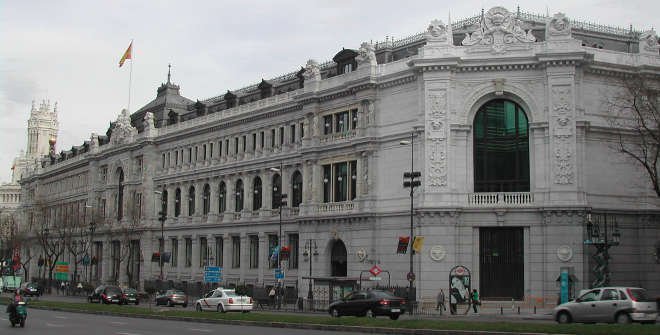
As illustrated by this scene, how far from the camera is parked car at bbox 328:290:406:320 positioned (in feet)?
135

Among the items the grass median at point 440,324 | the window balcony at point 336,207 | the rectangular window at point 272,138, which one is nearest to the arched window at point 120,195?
the rectangular window at point 272,138

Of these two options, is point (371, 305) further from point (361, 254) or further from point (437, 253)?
point (361, 254)

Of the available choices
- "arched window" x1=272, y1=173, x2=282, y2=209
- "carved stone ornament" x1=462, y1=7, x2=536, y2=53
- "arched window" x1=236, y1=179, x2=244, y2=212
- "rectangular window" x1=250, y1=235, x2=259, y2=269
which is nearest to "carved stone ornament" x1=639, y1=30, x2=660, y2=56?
"carved stone ornament" x1=462, y1=7, x2=536, y2=53

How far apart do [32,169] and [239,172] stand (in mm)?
70266

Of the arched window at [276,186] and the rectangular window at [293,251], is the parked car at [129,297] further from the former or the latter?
the arched window at [276,186]

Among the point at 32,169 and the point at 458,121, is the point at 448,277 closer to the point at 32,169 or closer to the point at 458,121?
the point at 458,121

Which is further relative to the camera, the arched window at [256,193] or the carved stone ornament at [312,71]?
the arched window at [256,193]

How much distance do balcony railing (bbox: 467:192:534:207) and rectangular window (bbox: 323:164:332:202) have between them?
13.9 metres

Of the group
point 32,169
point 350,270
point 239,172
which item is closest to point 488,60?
point 350,270

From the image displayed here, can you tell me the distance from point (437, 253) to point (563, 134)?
11.2 metres

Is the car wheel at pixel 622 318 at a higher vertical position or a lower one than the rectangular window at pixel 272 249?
lower

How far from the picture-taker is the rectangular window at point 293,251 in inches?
2698

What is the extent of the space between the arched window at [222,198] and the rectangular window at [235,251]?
3546 mm

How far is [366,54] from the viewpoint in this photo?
61.3 metres
